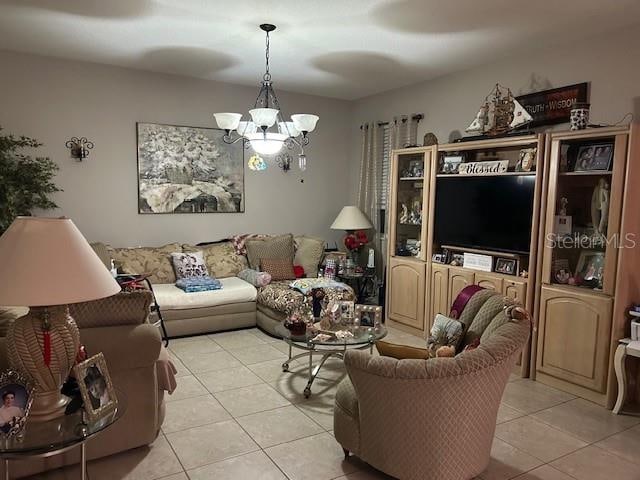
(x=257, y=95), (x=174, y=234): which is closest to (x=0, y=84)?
(x=174, y=234)

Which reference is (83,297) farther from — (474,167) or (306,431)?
(474,167)

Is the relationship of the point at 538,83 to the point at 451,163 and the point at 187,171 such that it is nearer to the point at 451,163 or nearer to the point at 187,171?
the point at 451,163

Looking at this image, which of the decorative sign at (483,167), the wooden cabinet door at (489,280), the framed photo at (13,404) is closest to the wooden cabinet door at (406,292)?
the wooden cabinet door at (489,280)

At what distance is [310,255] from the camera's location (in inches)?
219

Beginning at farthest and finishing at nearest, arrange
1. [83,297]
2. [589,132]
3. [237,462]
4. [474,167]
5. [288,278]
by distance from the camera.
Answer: [288,278], [474,167], [589,132], [237,462], [83,297]

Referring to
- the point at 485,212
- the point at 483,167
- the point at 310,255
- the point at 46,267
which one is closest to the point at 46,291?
the point at 46,267

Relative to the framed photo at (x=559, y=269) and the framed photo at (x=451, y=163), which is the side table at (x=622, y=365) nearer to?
the framed photo at (x=559, y=269)

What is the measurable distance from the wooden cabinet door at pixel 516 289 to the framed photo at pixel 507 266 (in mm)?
113

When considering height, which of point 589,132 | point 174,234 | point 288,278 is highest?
point 589,132

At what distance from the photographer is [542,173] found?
11.9 ft

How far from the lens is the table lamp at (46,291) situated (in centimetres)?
168

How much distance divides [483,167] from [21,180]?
13.6 ft

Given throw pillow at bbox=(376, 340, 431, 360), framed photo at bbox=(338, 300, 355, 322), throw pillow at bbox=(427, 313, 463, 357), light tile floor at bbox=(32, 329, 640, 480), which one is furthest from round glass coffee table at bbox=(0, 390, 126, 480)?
framed photo at bbox=(338, 300, 355, 322)

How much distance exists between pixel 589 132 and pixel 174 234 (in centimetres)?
416
